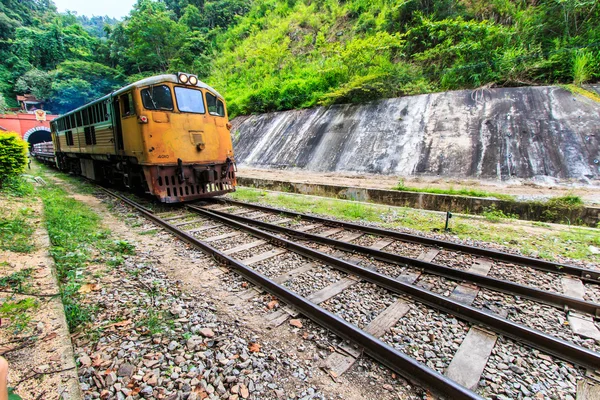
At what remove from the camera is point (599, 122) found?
319 inches

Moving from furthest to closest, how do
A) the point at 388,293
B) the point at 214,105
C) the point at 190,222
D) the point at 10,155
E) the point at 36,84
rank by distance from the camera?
1. the point at 36,84
2. the point at 214,105
3. the point at 10,155
4. the point at 190,222
5. the point at 388,293

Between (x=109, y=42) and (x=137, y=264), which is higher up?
(x=109, y=42)

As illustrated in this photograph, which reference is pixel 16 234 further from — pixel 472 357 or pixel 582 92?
pixel 582 92

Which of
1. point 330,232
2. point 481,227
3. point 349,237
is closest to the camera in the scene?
point 349,237

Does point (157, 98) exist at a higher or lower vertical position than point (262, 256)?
higher

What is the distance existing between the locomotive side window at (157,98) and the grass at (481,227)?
375cm

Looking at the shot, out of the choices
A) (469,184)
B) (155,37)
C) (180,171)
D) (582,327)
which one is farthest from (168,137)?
(155,37)

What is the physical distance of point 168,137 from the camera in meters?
7.16

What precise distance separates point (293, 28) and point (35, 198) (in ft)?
79.0

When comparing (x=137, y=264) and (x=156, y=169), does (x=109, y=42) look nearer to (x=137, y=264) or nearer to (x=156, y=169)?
(x=156, y=169)

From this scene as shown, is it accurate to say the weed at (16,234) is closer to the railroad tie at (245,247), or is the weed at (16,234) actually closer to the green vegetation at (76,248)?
the green vegetation at (76,248)

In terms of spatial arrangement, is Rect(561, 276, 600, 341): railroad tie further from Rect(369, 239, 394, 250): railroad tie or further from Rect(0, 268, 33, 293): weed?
Rect(0, 268, 33, 293): weed

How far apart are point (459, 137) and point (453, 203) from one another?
382 cm

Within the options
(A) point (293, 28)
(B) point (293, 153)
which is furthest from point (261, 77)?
(B) point (293, 153)
